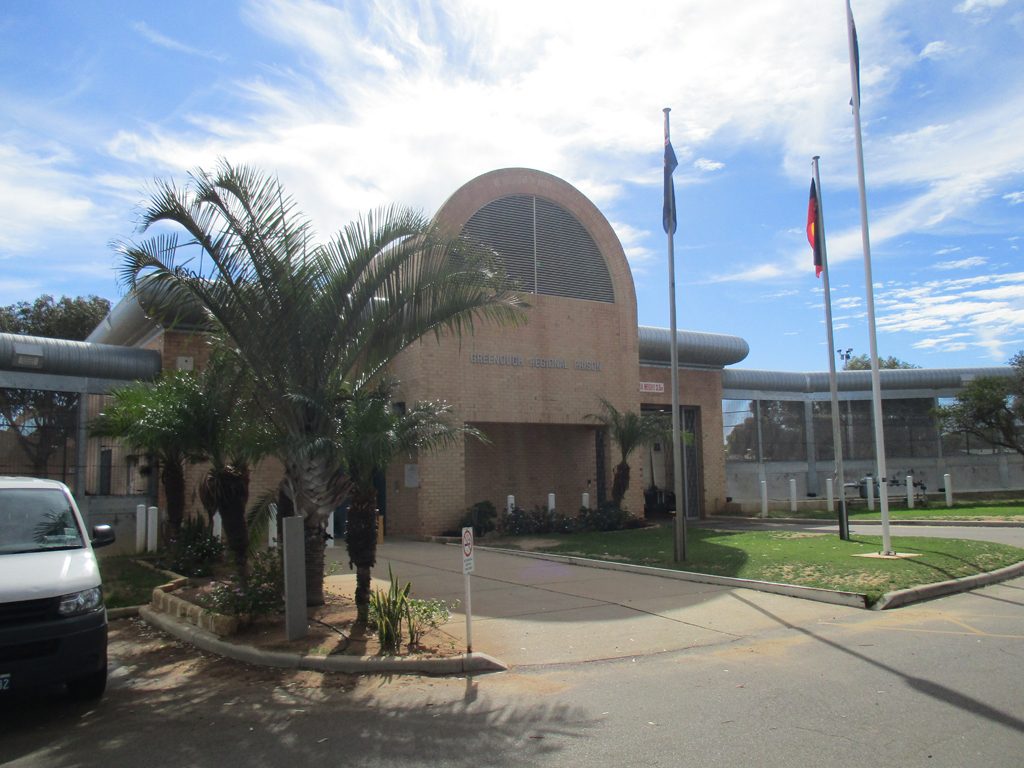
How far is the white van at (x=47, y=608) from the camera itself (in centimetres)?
612

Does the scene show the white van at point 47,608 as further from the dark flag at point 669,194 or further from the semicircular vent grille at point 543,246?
the semicircular vent grille at point 543,246

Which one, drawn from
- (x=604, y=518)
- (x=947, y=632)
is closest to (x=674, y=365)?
(x=947, y=632)

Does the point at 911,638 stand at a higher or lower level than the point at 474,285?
lower

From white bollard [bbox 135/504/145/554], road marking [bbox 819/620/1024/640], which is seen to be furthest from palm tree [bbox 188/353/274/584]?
road marking [bbox 819/620/1024/640]

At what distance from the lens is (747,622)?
32.2ft

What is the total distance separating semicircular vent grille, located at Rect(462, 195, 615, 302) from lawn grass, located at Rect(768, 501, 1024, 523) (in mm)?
10130

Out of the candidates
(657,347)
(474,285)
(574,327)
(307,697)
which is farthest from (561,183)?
(307,697)

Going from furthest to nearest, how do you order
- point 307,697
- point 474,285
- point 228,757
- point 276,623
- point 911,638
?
point 474,285 < point 276,623 < point 911,638 < point 307,697 < point 228,757

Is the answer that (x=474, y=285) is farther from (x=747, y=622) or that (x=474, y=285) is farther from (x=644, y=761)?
(x=644, y=761)

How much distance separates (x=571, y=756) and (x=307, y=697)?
108 inches

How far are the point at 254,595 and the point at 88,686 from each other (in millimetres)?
2535

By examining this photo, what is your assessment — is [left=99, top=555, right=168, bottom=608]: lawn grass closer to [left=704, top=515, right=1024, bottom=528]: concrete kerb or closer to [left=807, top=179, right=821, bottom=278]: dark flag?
[left=807, top=179, right=821, bottom=278]: dark flag

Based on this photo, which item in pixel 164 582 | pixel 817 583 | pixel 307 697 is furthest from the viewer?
pixel 164 582

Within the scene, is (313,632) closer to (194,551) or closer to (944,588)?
(194,551)
